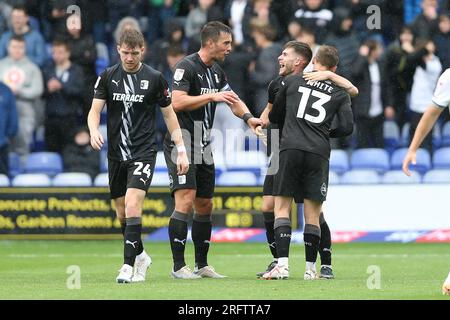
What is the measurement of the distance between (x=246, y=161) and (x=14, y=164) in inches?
152

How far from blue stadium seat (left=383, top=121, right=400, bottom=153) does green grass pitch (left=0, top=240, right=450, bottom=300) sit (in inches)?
98.3

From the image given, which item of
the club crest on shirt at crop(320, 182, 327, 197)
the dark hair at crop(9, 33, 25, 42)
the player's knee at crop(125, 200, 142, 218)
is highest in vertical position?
the dark hair at crop(9, 33, 25, 42)

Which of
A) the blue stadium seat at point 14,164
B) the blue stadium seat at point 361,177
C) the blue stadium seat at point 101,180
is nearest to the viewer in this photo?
the blue stadium seat at point 101,180

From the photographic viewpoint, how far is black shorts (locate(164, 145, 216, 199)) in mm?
11742

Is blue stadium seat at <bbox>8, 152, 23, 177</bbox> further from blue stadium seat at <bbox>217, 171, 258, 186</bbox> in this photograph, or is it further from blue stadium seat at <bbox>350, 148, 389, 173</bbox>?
Result: blue stadium seat at <bbox>350, 148, 389, 173</bbox>

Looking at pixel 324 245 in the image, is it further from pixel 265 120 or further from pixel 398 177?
pixel 398 177

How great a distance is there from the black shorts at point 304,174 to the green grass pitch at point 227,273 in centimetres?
84

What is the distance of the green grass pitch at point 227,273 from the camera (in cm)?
962

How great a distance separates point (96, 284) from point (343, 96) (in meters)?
2.96

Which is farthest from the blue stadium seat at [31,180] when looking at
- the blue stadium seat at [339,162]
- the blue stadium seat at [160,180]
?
the blue stadium seat at [339,162]

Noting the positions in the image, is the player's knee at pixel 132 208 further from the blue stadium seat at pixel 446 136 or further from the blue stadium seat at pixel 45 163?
the blue stadium seat at pixel 446 136

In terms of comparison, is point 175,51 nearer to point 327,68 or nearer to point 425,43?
point 425,43

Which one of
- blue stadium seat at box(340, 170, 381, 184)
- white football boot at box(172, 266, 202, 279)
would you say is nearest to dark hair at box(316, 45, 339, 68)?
white football boot at box(172, 266, 202, 279)

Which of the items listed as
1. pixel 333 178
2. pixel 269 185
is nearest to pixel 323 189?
pixel 269 185
